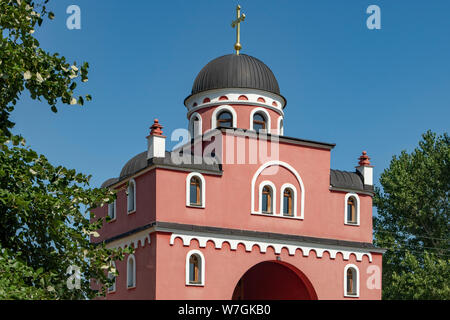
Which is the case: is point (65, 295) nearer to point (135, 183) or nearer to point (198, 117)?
point (135, 183)

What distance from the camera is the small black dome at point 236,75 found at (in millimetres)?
26328

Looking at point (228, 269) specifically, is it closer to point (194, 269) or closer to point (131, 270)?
point (194, 269)

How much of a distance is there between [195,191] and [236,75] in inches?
220

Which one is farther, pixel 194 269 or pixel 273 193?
pixel 273 193

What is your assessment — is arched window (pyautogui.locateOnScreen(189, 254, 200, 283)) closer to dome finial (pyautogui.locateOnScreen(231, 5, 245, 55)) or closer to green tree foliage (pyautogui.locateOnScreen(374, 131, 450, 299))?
dome finial (pyautogui.locateOnScreen(231, 5, 245, 55))

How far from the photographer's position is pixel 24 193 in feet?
38.6

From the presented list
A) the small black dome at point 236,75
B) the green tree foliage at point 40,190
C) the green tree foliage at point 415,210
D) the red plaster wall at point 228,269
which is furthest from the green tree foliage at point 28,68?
the green tree foliage at point 415,210

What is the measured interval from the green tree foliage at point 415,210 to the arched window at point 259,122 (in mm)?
14671

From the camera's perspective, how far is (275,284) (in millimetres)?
26172

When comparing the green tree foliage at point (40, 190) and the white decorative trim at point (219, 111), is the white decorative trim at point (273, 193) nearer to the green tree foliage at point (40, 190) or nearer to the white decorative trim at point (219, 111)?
the white decorative trim at point (219, 111)

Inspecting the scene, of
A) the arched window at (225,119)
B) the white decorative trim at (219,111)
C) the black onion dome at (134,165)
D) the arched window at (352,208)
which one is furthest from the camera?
the arched window at (225,119)

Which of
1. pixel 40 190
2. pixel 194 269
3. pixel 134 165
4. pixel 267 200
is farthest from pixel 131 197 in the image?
pixel 40 190
